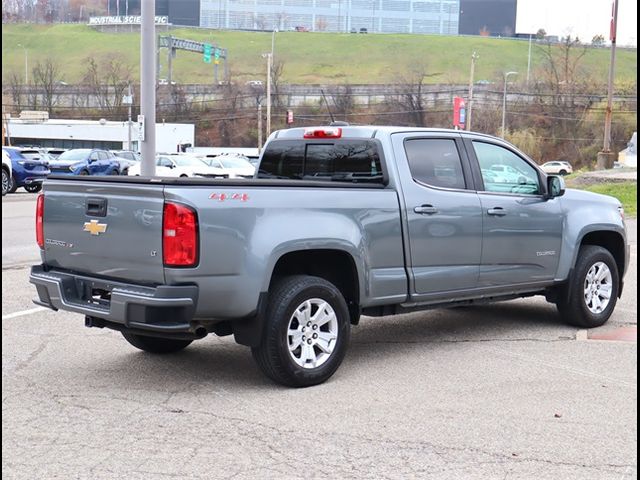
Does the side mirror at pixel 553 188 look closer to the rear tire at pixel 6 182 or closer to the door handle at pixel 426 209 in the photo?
the door handle at pixel 426 209

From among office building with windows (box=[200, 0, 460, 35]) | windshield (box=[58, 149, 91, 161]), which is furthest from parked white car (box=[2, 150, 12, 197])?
office building with windows (box=[200, 0, 460, 35])

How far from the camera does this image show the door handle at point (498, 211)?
782cm

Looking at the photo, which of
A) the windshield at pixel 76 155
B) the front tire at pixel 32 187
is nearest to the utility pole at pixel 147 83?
the front tire at pixel 32 187

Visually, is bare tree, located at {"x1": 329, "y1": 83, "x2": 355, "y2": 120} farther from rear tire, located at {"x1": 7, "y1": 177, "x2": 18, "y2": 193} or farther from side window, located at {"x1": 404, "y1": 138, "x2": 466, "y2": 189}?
side window, located at {"x1": 404, "y1": 138, "x2": 466, "y2": 189}

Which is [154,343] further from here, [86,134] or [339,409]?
[86,134]

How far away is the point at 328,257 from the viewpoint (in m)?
6.87

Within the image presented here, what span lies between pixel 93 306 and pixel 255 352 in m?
1.19

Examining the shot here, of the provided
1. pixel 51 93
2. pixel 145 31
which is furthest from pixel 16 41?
pixel 145 31

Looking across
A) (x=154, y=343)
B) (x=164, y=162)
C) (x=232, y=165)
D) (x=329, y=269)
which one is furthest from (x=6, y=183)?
(x=329, y=269)

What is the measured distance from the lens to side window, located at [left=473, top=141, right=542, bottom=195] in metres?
8.07

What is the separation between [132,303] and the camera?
5828mm

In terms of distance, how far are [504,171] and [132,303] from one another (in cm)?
394

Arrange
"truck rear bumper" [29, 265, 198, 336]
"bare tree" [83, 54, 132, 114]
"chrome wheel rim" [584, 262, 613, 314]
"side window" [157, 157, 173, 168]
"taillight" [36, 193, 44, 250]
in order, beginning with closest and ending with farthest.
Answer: "truck rear bumper" [29, 265, 198, 336]
"taillight" [36, 193, 44, 250]
"chrome wheel rim" [584, 262, 613, 314]
"side window" [157, 157, 173, 168]
"bare tree" [83, 54, 132, 114]

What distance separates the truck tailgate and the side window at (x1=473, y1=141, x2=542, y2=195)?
11.0 ft
